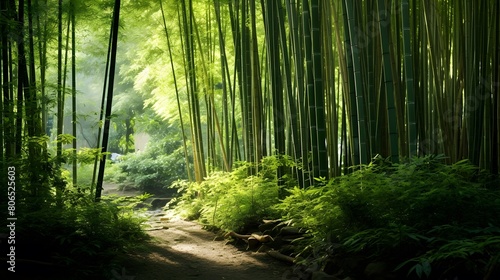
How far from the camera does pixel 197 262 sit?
4.03 meters

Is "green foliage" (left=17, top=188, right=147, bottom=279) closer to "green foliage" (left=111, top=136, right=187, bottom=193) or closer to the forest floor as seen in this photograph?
the forest floor

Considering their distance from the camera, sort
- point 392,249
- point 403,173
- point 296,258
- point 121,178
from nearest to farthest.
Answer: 1. point 392,249
2. point 403,173
3. point 296,258
4. point 121,178

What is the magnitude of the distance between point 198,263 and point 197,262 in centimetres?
4

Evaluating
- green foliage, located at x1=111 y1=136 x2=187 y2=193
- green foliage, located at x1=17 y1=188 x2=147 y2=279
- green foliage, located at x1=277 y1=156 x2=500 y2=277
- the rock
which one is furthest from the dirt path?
green foliage, located at x1=111 y1=136 x2=187 y2=193

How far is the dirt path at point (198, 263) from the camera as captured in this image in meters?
3.57

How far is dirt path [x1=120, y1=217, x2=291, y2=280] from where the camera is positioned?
141 inches

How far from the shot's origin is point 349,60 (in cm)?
379

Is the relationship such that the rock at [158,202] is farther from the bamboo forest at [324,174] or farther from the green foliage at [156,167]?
the bamboo forest at [324,174]

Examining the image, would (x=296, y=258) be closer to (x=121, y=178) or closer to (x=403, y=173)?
(x=403, y=173)

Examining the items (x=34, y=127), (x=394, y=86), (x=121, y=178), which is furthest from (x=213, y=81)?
(x=121, y=178)

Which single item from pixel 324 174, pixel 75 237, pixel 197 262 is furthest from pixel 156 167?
pixel 75 237

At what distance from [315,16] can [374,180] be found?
137cm

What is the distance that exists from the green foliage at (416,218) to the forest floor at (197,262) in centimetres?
60

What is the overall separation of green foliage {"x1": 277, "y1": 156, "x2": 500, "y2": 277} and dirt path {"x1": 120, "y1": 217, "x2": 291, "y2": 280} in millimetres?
597
